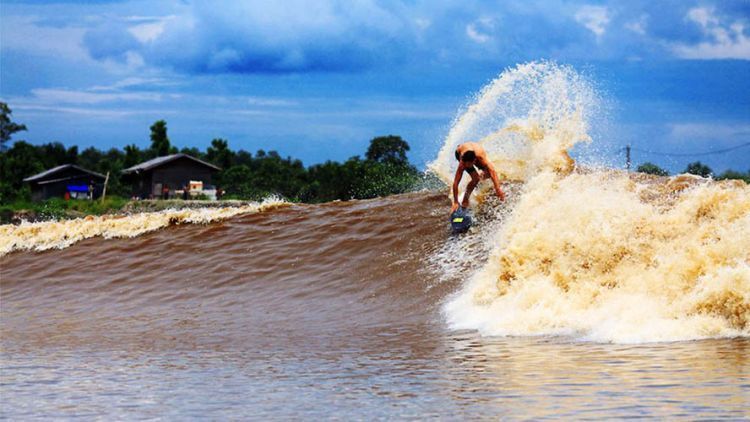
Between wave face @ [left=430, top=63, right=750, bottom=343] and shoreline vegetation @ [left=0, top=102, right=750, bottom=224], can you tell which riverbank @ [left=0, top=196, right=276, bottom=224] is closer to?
shoreline vegetation @ [left=0, top=102, right=750, bottom=224]

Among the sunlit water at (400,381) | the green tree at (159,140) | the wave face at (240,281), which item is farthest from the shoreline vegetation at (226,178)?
the sunlit water at (400,381)

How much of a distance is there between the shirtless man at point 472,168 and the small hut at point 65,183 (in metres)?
51.4

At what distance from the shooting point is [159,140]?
241ft

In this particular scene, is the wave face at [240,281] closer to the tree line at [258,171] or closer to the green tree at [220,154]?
the tree line at [258,171]

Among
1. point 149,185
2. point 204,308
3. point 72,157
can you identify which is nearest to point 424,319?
point 204,308

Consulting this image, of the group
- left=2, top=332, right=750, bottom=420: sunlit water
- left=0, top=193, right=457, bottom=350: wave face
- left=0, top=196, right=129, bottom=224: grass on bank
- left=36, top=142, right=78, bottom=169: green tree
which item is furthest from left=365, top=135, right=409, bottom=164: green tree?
left=2, top=332, right=750, bottom=420: sunlit water

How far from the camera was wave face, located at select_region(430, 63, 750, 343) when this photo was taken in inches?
361

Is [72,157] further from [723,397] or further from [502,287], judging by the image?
[723,397]

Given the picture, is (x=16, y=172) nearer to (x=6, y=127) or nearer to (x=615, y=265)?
(x=6, y=127)

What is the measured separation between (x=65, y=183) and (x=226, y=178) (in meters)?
10.7

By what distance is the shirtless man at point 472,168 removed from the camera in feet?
51.2

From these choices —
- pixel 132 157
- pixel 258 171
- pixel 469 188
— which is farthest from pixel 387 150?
pixel 469 188

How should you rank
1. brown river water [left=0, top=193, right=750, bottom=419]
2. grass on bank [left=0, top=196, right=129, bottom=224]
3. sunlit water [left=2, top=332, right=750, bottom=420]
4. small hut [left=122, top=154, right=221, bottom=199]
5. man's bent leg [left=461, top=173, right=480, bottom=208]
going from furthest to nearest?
small hut [left=122, top=154, right=221, bottom=199]
grass on bank [left=0, top=196, right=129, bottom=224]
man's bent leg [left=461, top=173, right=480, bottom=208]
brown river water [left=0, top=193, right=750, bottom=419]
sunlit water [left=2, top=332, right=750, bottom=420]

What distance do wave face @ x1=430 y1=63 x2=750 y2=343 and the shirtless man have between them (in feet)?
2.04
